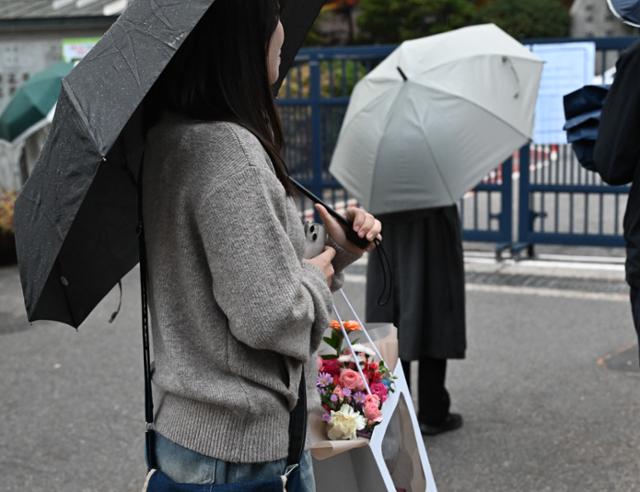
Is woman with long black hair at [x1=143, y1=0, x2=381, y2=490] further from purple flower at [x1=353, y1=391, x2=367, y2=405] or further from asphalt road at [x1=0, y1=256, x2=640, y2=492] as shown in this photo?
asphalt road at [x1=0, y1=256, x2=640, y2=492]

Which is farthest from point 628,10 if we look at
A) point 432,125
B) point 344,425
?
point 344,425

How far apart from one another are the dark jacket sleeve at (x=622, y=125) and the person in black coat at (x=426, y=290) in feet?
4.12

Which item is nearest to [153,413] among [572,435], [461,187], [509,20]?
[461,187]

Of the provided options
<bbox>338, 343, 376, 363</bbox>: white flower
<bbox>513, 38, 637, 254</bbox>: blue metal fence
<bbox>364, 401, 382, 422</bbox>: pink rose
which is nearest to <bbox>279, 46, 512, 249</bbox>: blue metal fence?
<bbox>513, 38, 637, 254</bbox>: blue metal fence

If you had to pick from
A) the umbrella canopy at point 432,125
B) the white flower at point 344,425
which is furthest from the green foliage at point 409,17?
the white flower at point 344,425

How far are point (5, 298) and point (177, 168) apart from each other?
6.64 m

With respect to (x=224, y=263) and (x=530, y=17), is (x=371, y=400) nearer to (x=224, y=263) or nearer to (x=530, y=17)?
(x=224, y=263)

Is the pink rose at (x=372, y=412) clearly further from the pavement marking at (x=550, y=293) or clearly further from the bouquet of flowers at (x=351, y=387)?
the pavement marking at (x=550, y=293)

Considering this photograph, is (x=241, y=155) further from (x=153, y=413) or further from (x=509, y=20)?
(x=509, y=20)

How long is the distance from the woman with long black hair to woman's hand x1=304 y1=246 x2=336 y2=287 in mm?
53

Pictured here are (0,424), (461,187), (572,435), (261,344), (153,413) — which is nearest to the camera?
(261,344)

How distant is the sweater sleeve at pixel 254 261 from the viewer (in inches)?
73.0

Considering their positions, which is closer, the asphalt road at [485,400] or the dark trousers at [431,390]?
the asphalt road at [485,400]

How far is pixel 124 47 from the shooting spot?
1.94m
